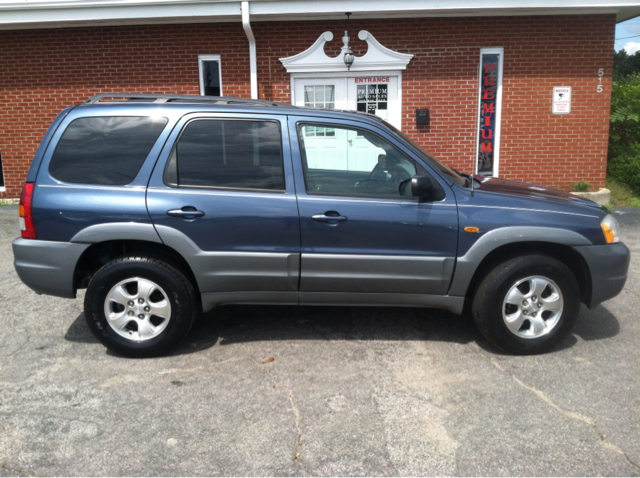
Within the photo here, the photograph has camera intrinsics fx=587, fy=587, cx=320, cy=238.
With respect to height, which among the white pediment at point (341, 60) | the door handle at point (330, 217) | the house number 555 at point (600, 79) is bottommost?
the door handle at point (330, 217)

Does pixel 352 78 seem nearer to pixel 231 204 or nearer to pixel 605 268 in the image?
pixel 231 204

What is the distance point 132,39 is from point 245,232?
25.3 feet

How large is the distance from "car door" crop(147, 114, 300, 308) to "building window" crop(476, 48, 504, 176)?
23.3ft

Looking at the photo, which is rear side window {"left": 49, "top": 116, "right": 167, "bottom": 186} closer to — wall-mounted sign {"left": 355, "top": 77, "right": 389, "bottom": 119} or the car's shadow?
the car's shadow

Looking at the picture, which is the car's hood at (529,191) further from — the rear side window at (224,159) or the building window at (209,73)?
the building window at (209,73)

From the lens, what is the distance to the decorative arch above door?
33.7ft

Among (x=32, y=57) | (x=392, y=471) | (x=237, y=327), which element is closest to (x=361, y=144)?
(x=237, y=327)

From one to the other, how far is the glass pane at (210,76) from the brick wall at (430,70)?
0.55 feet

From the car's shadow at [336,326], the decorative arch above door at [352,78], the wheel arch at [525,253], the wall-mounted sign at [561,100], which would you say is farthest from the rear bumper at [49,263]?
the wall-mounted sign at [561,100]

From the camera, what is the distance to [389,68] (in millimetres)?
10328

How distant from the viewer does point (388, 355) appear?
440cm

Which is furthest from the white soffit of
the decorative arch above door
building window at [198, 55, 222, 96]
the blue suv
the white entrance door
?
the blue suv

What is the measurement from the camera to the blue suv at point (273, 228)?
423cm

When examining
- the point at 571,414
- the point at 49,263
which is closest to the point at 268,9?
the point at 49,263
